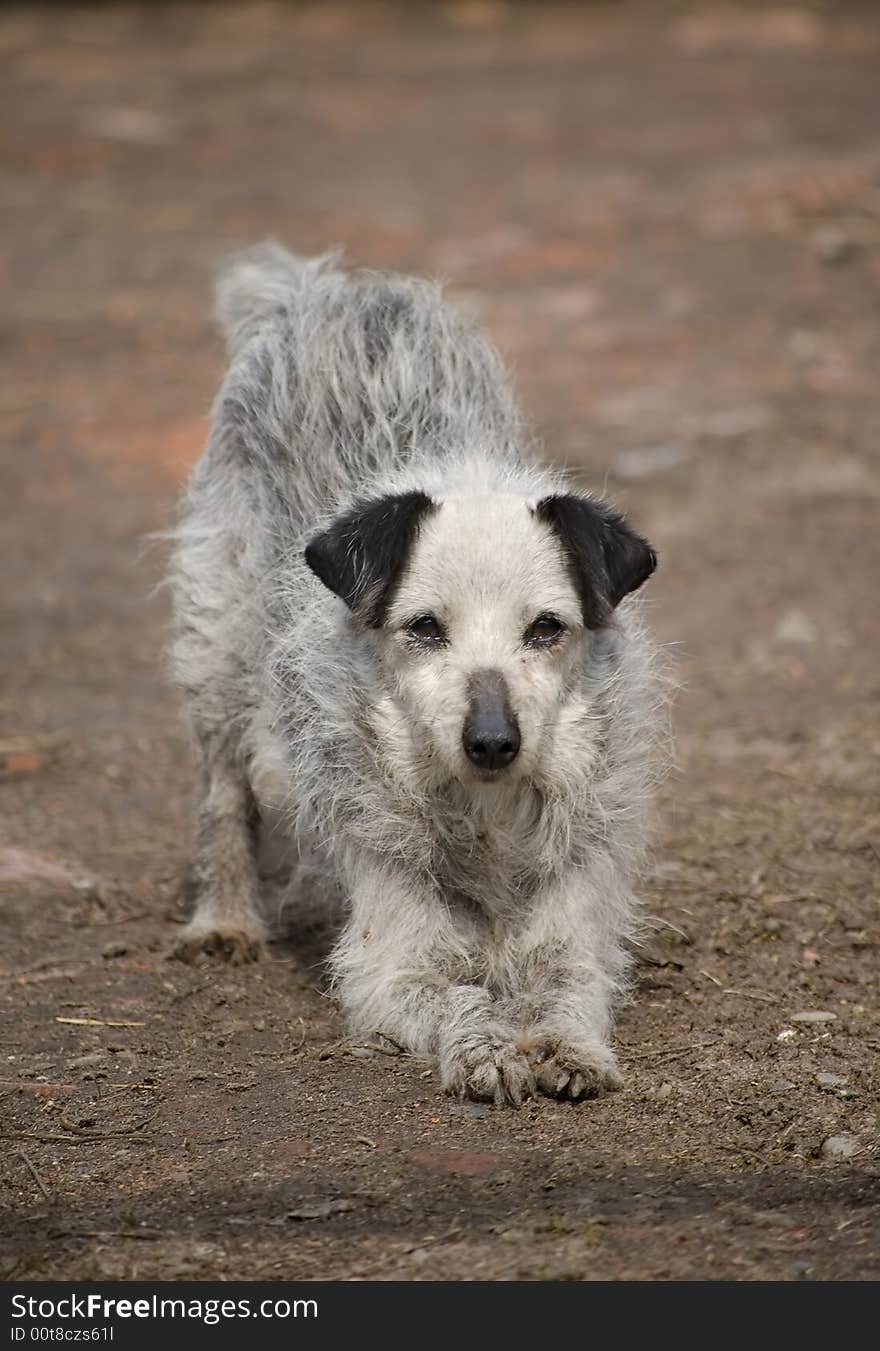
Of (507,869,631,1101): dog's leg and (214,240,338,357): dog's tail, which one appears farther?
(214,240,338,357): dog's tail

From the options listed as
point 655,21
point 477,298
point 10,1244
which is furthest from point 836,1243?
point 655,21

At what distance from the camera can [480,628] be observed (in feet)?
15.7

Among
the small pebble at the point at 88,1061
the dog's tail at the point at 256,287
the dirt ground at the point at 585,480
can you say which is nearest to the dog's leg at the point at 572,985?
the dirt ground at the point at 585,480

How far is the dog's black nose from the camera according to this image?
4535mm

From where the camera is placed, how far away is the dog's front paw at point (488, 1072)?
4.51m

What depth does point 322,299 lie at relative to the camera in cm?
619

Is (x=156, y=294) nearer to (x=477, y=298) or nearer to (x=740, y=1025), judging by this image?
(x=477, y=298)

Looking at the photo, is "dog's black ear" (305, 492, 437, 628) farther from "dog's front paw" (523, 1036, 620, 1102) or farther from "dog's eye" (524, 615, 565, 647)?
"dog's front paw" (523, 1036, 620, 1102)

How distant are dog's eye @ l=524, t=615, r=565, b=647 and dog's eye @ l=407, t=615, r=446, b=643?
0.75 ft

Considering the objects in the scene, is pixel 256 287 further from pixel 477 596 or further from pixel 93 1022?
pixel 93 1022

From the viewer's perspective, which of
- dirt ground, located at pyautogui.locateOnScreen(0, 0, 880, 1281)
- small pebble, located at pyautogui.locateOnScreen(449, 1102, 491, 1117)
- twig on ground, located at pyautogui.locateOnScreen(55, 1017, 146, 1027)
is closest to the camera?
dirt ground, located at pyautogui.locateOnScreen(0, 0, 880, 1281)

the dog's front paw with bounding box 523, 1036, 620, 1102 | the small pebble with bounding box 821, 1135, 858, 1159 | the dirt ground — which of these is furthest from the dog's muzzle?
the small pebble with bounding box 821, 1135, 858, 1159

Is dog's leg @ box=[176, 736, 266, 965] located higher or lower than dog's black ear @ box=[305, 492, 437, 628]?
lower

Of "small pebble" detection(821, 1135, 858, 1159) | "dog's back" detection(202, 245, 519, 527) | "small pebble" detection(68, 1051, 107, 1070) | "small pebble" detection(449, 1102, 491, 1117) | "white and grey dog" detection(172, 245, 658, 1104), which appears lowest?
"small pebble" detection(68, 1051, 107, 1070)
